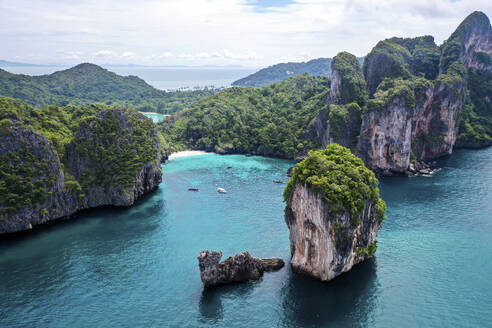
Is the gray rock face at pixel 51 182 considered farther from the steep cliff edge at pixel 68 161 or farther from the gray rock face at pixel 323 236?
the gray rock face at pixel 323 236

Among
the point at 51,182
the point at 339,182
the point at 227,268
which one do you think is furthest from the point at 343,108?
the point at 51,182

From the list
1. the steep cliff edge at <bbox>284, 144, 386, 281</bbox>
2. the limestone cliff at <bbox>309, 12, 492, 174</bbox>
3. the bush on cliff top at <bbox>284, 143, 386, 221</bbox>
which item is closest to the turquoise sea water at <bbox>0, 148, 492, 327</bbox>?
the steep cliff edge at <bbox>284, 144, 386, 281</bbox>

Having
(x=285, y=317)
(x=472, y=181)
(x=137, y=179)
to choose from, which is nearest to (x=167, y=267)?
(x=285, y=317)

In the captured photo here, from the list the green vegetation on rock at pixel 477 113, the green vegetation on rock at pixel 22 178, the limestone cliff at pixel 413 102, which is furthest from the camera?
the green vegetation on rock at pixel 477 113

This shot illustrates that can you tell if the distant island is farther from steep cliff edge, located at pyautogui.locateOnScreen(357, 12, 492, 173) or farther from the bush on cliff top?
the bush on cliff top

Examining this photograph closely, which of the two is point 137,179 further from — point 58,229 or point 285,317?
point 285,317

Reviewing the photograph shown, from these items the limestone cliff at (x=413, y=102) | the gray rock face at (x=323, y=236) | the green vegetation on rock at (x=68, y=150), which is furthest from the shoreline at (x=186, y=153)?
the gray rock face at (x=323, y=236)
